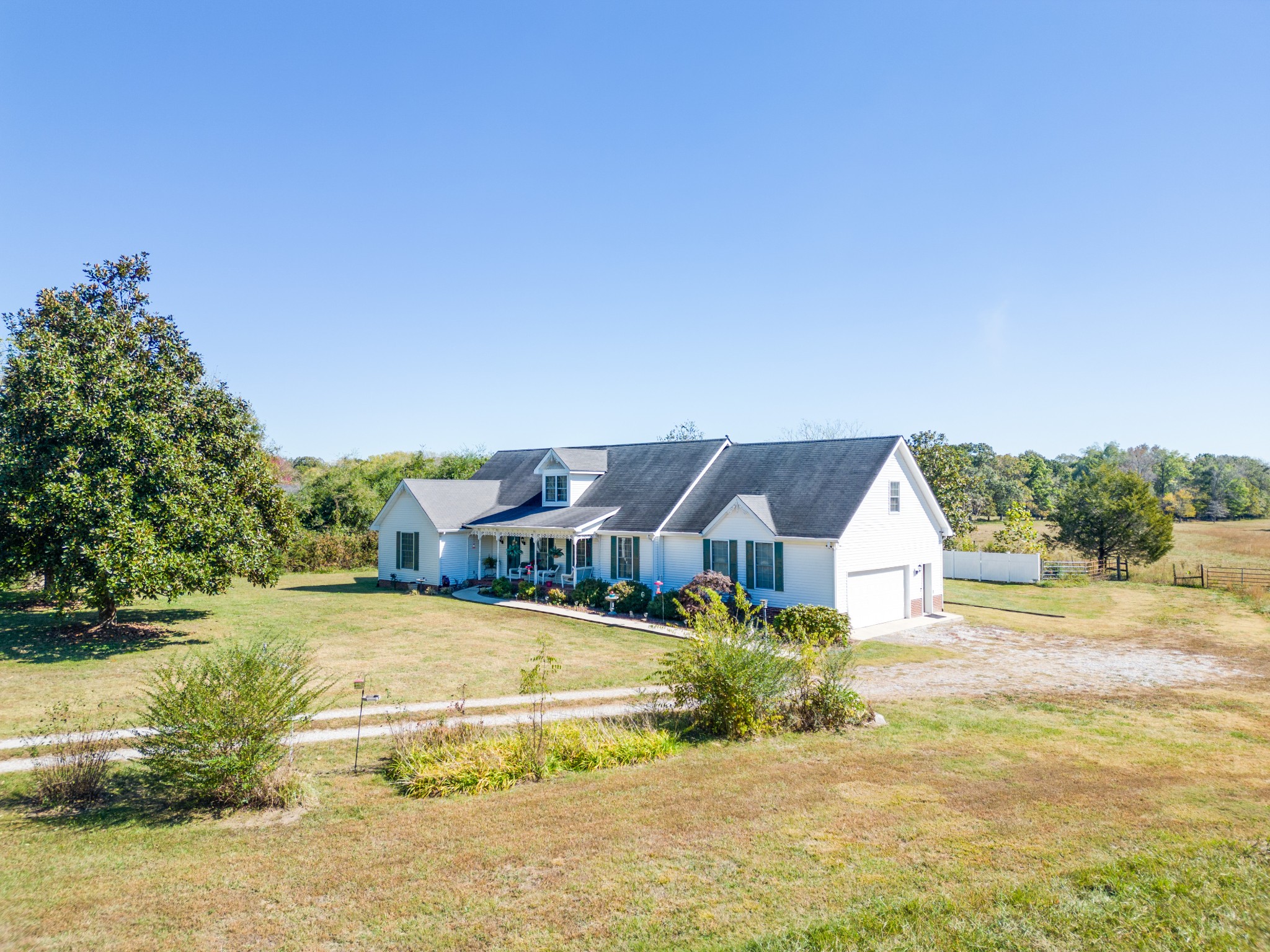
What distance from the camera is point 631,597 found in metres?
27.1

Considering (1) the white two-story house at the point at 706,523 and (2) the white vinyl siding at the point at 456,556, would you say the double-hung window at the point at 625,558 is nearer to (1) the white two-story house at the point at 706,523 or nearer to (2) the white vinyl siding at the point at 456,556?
(1) the white two-story house at the point at 706,523

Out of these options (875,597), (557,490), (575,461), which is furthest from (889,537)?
(557,490)

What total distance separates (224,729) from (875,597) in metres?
22.4

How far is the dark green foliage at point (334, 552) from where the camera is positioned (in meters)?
41.5

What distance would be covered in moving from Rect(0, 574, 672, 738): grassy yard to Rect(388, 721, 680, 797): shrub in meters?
4.05

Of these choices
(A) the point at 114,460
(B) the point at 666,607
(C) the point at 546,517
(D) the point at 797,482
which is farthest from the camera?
(C) the point at 546,517

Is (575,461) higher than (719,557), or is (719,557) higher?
(575,461)

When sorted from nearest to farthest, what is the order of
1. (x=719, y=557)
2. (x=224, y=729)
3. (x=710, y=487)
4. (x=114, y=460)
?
(x=224, y=729) → (x=114, y=460) → (x=719, y=557) → (x=710, y=487)

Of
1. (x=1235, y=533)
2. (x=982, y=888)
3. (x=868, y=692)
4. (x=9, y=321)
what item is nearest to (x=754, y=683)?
(x=868, y=692)

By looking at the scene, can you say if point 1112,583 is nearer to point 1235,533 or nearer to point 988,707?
point 988,707

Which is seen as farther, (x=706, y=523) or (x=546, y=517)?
(x=546, y=517)

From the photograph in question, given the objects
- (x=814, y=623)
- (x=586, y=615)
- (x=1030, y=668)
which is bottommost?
(x=1030, y=668)

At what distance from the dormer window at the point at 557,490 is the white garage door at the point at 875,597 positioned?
14.3m

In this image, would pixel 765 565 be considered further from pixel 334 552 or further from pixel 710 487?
pixel 334 552
